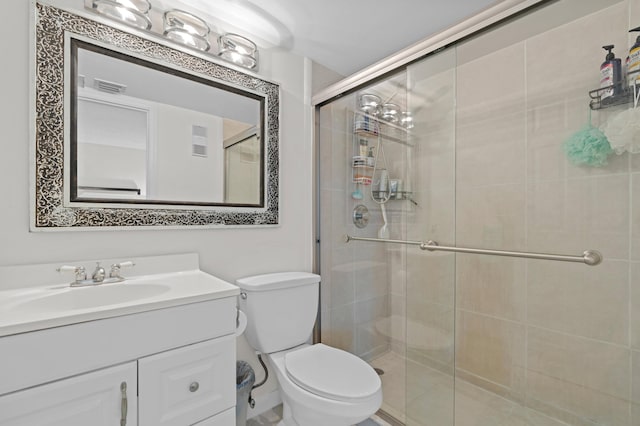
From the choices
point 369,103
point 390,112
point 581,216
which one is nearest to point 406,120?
point 390,112

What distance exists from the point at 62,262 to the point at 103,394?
57cm

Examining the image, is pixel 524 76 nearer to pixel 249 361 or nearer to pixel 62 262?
pixel 249 361

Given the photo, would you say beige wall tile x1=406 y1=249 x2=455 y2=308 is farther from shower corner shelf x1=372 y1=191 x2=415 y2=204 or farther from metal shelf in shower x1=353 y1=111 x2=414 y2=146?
metal shelf in shower x1=353 y1=111 x2=414 y2=146

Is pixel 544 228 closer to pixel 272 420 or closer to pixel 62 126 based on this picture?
pixel 272 420

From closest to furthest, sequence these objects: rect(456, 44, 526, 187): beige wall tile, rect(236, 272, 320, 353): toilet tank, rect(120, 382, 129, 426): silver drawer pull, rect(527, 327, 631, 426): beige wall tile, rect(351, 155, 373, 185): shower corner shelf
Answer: rect(120, 382, 129, 426): silver drawer pull → rect(527, 327, 631, 426): beige wall tile → rect(236, 272, 320, 353): toilet tank → rect(456, 44, 526, 187): beige wall tile → rect(351, 155, 373, 185): shower corner shelf

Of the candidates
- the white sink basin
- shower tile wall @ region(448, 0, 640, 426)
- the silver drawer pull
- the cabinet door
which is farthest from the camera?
shower tile wall @ region(448, 0, 640, 426)

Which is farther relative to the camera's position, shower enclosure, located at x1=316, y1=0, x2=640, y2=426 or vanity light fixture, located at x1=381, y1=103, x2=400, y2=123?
vanity light fixture, located at x1=381, y1=103, x2=400, y2=123

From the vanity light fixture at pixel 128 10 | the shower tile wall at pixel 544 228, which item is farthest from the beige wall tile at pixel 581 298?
the vanity light fixture at pixel 128 10

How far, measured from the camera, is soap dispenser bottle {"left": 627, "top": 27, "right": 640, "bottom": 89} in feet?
3.50

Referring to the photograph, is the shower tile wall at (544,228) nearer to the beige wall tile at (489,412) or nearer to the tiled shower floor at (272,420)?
the beige wall tile at (489,412)

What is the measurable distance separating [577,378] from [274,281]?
5.12 feet

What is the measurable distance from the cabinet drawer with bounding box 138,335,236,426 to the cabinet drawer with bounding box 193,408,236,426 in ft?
0.06

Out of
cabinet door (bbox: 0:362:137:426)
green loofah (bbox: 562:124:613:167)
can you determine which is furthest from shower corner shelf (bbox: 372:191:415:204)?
cabinet door (bbox: 0:362:137:426)

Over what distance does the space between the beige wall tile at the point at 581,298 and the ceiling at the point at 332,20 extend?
51.1 inches
